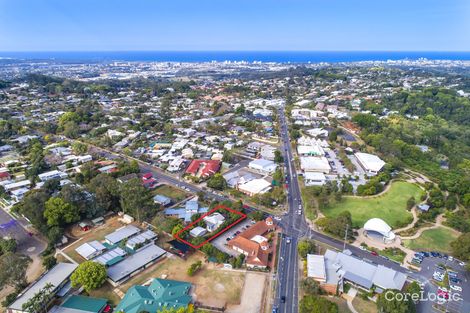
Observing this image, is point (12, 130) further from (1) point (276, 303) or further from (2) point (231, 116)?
(1) point (276, 303)

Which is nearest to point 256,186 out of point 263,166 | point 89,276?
point 263,166

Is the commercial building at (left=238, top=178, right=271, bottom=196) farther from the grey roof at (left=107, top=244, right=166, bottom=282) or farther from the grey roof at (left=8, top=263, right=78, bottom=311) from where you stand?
the grey roof at (left=8, top=263, right=78, bottom=311)

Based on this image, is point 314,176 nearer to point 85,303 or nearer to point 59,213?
point 85,303

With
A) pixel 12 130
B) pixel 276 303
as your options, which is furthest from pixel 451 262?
pixel 12 130

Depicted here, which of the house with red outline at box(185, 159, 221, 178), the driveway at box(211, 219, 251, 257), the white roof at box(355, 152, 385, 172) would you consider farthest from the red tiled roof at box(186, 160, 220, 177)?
the white roof at box(355, 152, 385, 172)

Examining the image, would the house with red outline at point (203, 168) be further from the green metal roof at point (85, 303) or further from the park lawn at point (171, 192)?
the green metal roof at point (85, 303)

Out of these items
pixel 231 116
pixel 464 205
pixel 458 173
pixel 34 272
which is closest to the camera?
pixel 34 272
